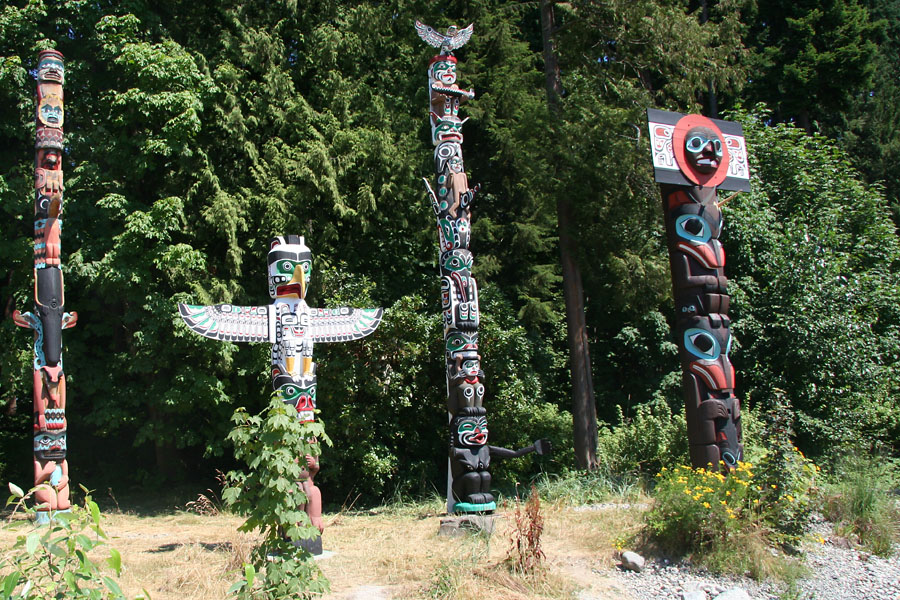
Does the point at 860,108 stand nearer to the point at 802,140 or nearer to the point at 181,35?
the point at 802,140

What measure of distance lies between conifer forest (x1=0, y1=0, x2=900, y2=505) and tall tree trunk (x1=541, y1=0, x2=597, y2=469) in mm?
45

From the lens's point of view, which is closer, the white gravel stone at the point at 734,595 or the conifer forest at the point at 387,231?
the white gravel stone at the point at 734,595

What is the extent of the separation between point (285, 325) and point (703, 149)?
5678 mm

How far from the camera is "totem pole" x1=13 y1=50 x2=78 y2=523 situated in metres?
9.26

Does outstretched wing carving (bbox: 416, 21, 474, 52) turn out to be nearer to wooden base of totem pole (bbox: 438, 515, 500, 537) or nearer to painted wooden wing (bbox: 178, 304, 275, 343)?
painted wooden wing (bbox: 178, 304, 275, 343)

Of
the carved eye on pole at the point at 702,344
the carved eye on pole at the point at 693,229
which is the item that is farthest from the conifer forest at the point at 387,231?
the carved eye on pole at the point at 693,229

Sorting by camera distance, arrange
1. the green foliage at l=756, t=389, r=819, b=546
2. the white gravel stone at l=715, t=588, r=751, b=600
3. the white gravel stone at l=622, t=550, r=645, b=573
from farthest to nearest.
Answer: the green foliage at l=756, t=389, r=819, b=546, the white gravel stone at l=622, t=550, r=645, b=573, the white gravel stone at l=715, t=588, r=751, b=600


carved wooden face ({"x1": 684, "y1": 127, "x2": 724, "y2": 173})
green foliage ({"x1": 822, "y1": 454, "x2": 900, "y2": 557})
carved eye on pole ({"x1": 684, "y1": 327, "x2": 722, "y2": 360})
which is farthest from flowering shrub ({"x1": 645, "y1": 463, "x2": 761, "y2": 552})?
carved wooden face ({"x1": 684, "y1": 127, "x2": 724, "y2": 173})

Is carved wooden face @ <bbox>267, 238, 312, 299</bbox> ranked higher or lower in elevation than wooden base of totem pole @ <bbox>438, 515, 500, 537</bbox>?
higher

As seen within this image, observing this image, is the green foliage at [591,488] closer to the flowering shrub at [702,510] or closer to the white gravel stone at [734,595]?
the flowering shrub at [702,510]

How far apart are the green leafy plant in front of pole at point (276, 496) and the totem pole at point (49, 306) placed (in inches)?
200

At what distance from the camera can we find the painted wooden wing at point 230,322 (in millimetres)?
7613

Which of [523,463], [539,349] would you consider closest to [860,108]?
[539,349]

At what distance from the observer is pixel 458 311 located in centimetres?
922
